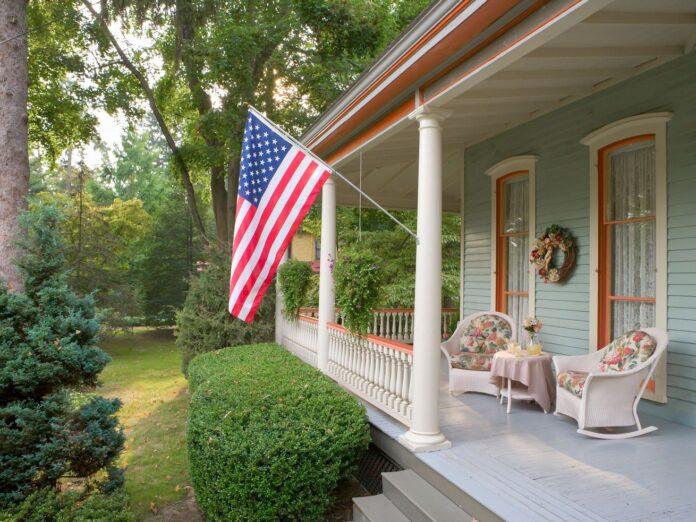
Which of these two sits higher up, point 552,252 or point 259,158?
point 259,158

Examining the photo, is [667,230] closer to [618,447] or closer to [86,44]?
[618,447]

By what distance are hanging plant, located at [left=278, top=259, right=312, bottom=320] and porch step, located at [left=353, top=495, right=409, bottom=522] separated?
4171 millimetres

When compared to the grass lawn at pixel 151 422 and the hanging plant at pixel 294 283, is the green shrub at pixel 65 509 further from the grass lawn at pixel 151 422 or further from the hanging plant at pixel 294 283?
the hanging plant at pixel 294 283

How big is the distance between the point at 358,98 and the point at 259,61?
9.03 metres

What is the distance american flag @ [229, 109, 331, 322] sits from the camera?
420 cm

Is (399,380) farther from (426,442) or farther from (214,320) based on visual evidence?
(214,320)

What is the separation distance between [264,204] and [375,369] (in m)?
1.92

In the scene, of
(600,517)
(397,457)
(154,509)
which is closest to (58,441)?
(154,509)

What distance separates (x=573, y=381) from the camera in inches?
156

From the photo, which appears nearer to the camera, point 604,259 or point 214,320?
point 604,259

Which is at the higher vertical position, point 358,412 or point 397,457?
point 358,412

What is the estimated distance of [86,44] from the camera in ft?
43.3

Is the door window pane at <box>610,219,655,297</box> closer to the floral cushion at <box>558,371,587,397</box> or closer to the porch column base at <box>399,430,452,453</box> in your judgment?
the floral cushion at <box>558,371,587,397</box>

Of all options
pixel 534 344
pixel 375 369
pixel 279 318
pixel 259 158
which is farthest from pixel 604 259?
pixel 279 318
